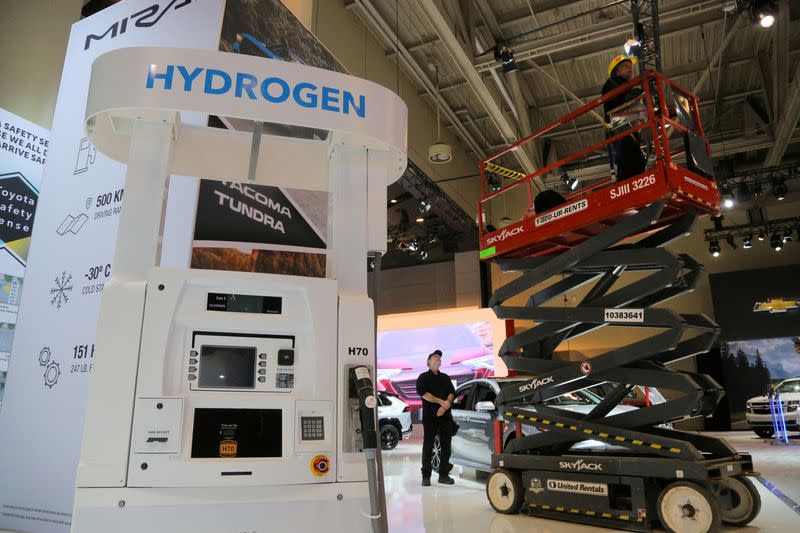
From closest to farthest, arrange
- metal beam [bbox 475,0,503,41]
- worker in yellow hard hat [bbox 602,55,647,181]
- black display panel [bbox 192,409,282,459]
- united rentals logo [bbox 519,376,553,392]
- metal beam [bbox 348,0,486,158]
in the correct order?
black display panel [bbox 192,409,282,459], worker in yellow hard hat [bbox 602,55,647,181], united rentals logo [bbox 519,376,553,392], metal beam [bbox 348,0,486,158], metal beam [bbox 475,0,503,41]

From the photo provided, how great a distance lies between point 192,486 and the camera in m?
1.71

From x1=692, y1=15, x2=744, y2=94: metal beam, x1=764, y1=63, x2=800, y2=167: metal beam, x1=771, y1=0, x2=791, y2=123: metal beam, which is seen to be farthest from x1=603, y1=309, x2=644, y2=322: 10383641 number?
x1=764, y1=63, x2=800, y2=167: metal beam

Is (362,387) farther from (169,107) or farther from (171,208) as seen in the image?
(171,208)

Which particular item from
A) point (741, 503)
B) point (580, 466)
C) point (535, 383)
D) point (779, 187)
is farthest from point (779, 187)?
point (580, 466)

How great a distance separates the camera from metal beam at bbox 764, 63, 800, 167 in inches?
404

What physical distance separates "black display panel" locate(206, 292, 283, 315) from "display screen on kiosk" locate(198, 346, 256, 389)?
130 mm

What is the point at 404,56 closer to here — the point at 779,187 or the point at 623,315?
the point at 623,315

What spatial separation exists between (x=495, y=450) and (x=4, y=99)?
6.04 meters

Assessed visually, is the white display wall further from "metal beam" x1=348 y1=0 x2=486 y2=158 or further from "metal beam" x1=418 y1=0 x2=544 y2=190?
"metal beam" x1=348 y1=0 x2=486 y2=158

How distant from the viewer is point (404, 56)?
11227 mm

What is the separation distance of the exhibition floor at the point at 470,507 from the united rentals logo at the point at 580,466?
1.44 feet

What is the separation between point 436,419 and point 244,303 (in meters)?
5.10

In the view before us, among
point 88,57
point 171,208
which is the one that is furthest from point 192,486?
point 88,57

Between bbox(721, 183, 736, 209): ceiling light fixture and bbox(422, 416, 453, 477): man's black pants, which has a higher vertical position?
bbox(721, 183, 736, 209): ceiling light fixture
